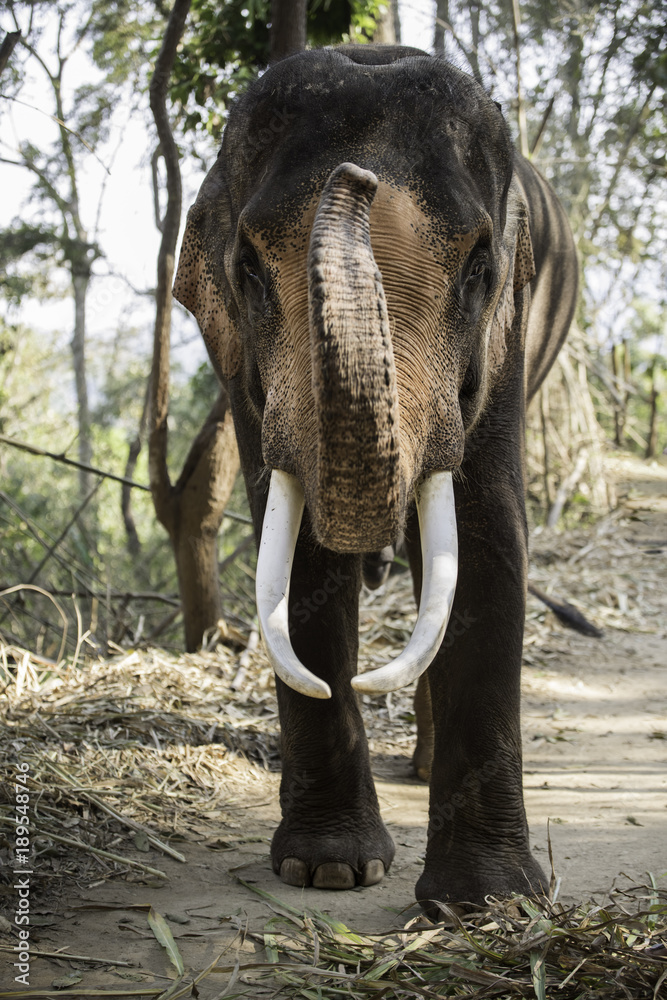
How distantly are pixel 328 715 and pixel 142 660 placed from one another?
2013 millimetres

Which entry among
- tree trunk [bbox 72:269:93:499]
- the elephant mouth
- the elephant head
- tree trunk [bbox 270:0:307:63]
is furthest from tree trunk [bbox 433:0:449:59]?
the elephant mouth

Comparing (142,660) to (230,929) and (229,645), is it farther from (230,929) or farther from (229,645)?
(230,929)

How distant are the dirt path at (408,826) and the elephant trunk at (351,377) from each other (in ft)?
3.38

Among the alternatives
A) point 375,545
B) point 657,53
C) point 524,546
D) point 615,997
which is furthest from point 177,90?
point 657,53

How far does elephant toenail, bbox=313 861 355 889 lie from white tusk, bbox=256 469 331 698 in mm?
911

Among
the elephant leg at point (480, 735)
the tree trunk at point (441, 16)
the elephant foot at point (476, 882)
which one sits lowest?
the elephant foot at point (476, 882)

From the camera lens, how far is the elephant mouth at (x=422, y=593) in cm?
156

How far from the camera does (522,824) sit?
2336mm

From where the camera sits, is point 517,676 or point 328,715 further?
point 328,715

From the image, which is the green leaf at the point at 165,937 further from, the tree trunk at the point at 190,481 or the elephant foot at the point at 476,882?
the tree trunk at the point at 190,481

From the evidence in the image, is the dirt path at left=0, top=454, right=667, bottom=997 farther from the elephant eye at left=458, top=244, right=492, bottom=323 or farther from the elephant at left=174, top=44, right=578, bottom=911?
the elephant eye at left=458, top=244, right=492, bottom=323

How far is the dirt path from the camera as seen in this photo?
205cm

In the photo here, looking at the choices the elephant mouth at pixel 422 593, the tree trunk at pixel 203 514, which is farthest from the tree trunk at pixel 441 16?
the elephant mouth at pixel 422 593

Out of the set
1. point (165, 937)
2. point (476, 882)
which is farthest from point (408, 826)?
point (165, 937)
